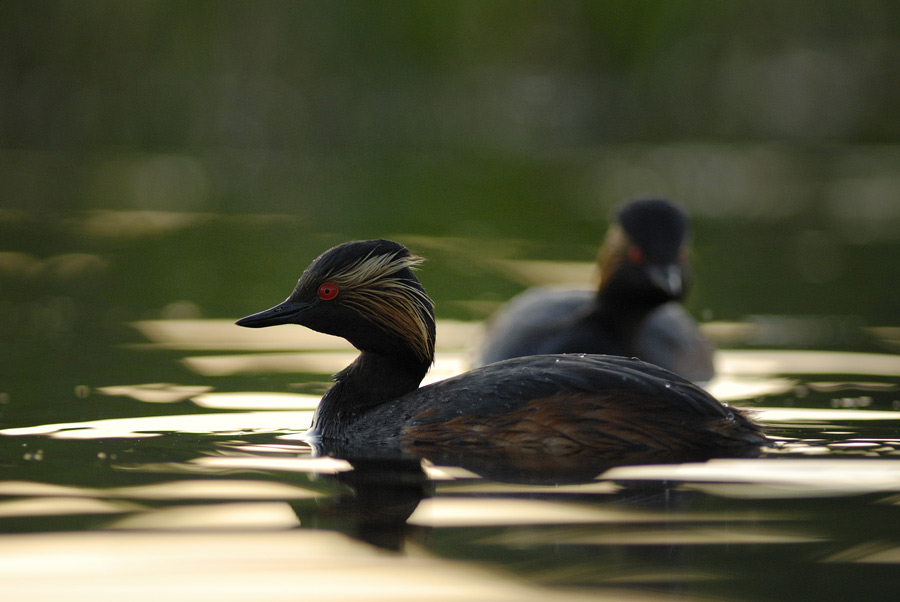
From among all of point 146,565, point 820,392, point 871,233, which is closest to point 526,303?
point 820,392

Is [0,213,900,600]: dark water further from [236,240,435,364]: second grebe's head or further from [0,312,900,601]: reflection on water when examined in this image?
[236,240,435,364]: second grebe's head

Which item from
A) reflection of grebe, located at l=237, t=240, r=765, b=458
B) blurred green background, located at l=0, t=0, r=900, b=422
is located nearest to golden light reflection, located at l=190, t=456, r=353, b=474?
reflection of grebe, located at l=237, t=240, r=765, b=458

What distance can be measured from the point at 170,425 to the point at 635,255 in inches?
150

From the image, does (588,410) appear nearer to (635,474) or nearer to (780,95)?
(635,474)

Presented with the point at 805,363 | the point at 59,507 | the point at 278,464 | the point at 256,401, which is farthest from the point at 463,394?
the point at 805,363

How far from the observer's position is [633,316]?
973 centimetres

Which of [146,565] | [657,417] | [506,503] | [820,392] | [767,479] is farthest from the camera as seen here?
[820,392]

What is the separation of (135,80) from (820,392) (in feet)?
59.9

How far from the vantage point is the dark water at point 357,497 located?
443 centimetres

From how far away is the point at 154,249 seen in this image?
1568 cm

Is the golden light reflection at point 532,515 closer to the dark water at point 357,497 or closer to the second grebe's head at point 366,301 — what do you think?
the dark water at point 357,497

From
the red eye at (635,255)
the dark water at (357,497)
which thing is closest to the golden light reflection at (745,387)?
the dark water at (357,497)

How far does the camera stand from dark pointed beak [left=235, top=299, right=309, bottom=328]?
6906 mm

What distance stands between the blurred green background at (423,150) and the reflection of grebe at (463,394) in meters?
2.02
